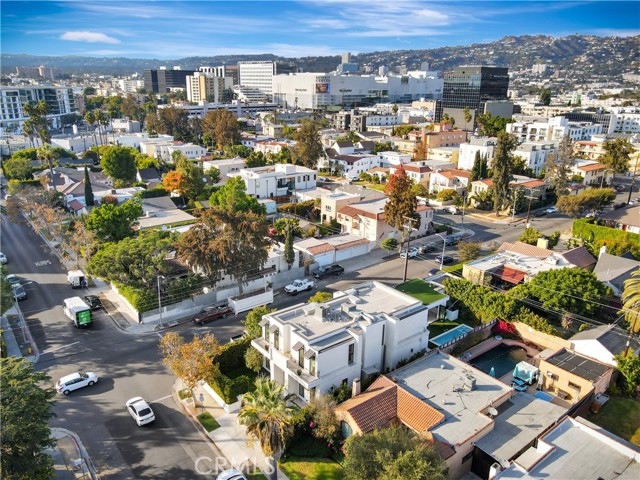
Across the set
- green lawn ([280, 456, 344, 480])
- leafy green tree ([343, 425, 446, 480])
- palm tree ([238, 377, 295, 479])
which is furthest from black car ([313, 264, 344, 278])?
leafy green tree ([343, 425, 446, 480])

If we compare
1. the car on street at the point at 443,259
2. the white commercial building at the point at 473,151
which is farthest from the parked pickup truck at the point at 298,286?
the white commercial building at the point at 473,151

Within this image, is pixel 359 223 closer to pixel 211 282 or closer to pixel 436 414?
pixel 211 282

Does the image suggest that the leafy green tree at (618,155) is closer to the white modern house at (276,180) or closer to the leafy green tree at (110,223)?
the white modern house at (276,180)

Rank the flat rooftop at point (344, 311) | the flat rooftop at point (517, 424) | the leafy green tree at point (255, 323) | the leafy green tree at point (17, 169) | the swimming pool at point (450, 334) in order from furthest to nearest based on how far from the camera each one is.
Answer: the leafy green tree at point (17, 169)
the swimming pool at point (450, 334)
the leafy green tree at point (255, 323)
the flat rooftop at point (344, 311)
the flat rooftop at point (517, 424)

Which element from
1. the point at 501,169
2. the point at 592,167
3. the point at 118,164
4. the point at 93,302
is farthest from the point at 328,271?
the point at 592,167

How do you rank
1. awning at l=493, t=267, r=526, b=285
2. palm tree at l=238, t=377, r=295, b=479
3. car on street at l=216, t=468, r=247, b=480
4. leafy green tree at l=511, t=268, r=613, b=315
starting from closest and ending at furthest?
palm tree at l=238, t=377, r=295, b=479
car on street at l=216, t=468, r=247, b=480
leafy green tree at l=511, t=268, r=613, b=315
awning at l=493, t=267, r=526, b=285

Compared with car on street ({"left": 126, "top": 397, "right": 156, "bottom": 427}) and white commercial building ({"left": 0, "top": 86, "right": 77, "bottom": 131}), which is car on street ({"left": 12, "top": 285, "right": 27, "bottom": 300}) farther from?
white commercial building ({"left": 0, "top": 86, "right": 77, "bottom": 131})

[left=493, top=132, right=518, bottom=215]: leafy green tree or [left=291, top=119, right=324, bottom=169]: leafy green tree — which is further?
[left=291, top=119, right=324, bottom=169]: leafy green tree
